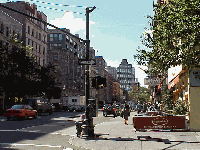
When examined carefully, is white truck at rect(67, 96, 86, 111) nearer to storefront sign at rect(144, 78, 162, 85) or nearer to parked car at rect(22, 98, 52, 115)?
parked car at rect(22, 98, 52, 115)

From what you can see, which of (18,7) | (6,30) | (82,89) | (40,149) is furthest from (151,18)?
(82,89)

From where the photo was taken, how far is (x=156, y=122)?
1775 centimetres

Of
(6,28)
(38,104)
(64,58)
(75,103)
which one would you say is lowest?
(75,103)

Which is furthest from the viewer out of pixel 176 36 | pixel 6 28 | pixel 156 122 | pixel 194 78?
pixel 6 28

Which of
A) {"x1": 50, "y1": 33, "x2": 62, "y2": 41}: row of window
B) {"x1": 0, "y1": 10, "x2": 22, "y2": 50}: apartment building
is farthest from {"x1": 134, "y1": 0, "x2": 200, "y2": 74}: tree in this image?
{"x1": 50, "y1": 33, "x2": 62, "y2": 41}: row of window

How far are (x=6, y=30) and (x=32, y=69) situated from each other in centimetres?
1116

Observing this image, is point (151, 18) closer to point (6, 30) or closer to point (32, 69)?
point (32, 69)

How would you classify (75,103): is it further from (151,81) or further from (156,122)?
(156,122)

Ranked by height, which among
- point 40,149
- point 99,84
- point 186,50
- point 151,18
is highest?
point 151,18

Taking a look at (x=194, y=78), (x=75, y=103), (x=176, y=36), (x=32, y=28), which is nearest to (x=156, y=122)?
(x=194, y=78)

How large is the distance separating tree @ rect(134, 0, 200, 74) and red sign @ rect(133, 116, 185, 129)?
9.64 ft

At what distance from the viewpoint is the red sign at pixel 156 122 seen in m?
17.6

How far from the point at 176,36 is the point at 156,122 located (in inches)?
205

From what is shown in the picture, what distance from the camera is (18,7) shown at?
6819 cm
